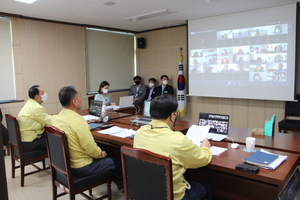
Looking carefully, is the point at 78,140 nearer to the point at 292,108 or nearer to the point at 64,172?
the point at 64,172

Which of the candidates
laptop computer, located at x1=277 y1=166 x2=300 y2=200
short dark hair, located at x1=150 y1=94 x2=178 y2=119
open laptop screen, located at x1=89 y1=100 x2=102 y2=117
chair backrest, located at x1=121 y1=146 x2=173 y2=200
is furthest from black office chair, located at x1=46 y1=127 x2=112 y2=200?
laptop computer, located at x1=277 y1=166 x2=300 y2=200

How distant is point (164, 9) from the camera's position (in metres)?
4.43

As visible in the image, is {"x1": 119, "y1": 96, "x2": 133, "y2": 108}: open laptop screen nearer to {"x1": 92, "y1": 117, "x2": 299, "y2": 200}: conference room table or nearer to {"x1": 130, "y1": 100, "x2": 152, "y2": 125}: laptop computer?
{"x1": 130, "y1": 100, "x2": 152, "y2": 125}: laptop computer

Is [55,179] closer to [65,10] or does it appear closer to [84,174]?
[84,174]

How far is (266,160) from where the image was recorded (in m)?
1.75

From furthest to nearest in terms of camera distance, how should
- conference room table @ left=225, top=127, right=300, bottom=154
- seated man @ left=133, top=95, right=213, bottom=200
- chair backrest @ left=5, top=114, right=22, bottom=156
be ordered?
1. chair backrest @ left=5, top=114, right=22, bottom=156
2. conference room table @ left=225, top=127, right=300, bottom=154
3. seated man @ left=133, top=95, right=213, bottom=200

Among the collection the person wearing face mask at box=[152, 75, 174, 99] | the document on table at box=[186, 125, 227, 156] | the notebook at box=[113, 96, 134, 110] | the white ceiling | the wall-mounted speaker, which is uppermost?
the white ceiling

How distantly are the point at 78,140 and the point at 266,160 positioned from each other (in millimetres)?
1511

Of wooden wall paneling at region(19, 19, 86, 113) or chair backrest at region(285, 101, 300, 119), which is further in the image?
wooden wall paneling at region(19, 19, 86, 113)

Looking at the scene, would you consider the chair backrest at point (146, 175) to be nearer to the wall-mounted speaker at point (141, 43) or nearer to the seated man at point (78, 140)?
the seated man at point (78, 140)

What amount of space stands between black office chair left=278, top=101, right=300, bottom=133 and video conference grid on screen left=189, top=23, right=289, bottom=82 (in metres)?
0.48

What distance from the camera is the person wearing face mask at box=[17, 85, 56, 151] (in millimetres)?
2967

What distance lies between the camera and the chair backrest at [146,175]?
4.84 ft

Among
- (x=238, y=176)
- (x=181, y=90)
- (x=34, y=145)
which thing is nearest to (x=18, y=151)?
(x=34, y=145)
